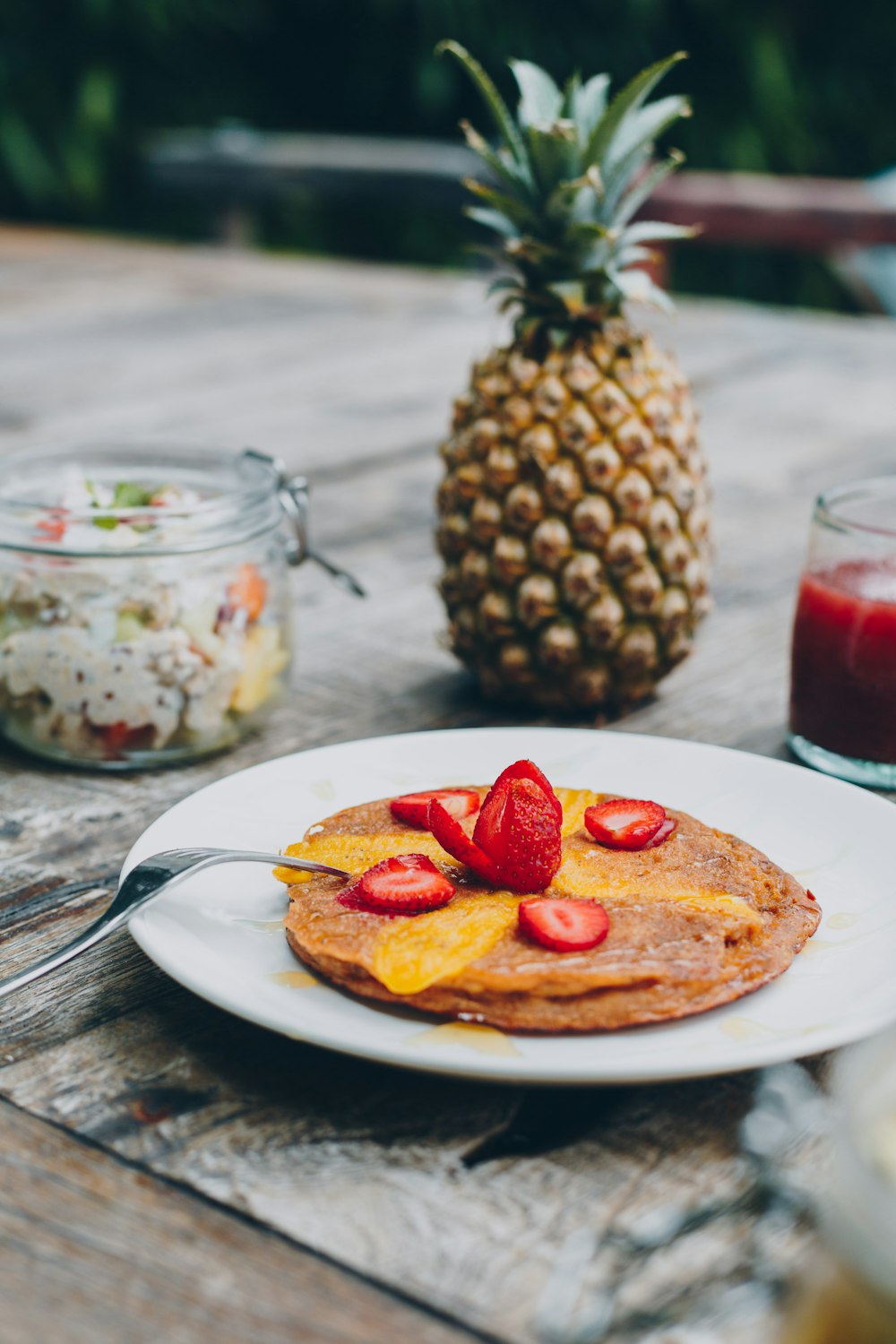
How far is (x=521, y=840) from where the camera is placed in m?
A: 0.90

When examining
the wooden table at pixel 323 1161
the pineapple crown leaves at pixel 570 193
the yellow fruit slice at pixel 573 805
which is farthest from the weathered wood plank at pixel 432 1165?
the pineapple crown leaves at pixel 570 193

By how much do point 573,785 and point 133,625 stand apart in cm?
42

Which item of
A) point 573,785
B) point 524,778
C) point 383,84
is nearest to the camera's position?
point 524,778

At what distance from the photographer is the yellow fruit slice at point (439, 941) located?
797 mm

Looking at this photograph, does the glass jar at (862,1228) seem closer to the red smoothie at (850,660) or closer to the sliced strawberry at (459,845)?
the sliced strawberry at (459,845)

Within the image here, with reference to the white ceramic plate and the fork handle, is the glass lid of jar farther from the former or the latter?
the fork handle

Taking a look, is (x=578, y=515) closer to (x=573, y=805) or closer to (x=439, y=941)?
(x=573, y=805)

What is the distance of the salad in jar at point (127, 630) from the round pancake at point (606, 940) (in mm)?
304

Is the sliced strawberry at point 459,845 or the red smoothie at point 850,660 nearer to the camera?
the sliced strawberry at point 459,845

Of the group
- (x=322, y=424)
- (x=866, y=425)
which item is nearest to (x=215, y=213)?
(x=322, y=424)

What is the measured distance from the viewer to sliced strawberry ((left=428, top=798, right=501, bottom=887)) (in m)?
0.91

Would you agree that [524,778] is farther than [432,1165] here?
Yes

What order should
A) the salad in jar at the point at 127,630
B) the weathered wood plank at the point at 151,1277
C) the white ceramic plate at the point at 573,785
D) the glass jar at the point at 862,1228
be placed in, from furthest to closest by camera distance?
the salad in jar at the point at 127,630
the white ceramic plate at the point at 573,785
the weathered wood plank at the point at 151,1277
the glass jar at the point at 862,1228

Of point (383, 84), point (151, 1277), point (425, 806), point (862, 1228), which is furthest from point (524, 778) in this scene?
point (383, 84)
